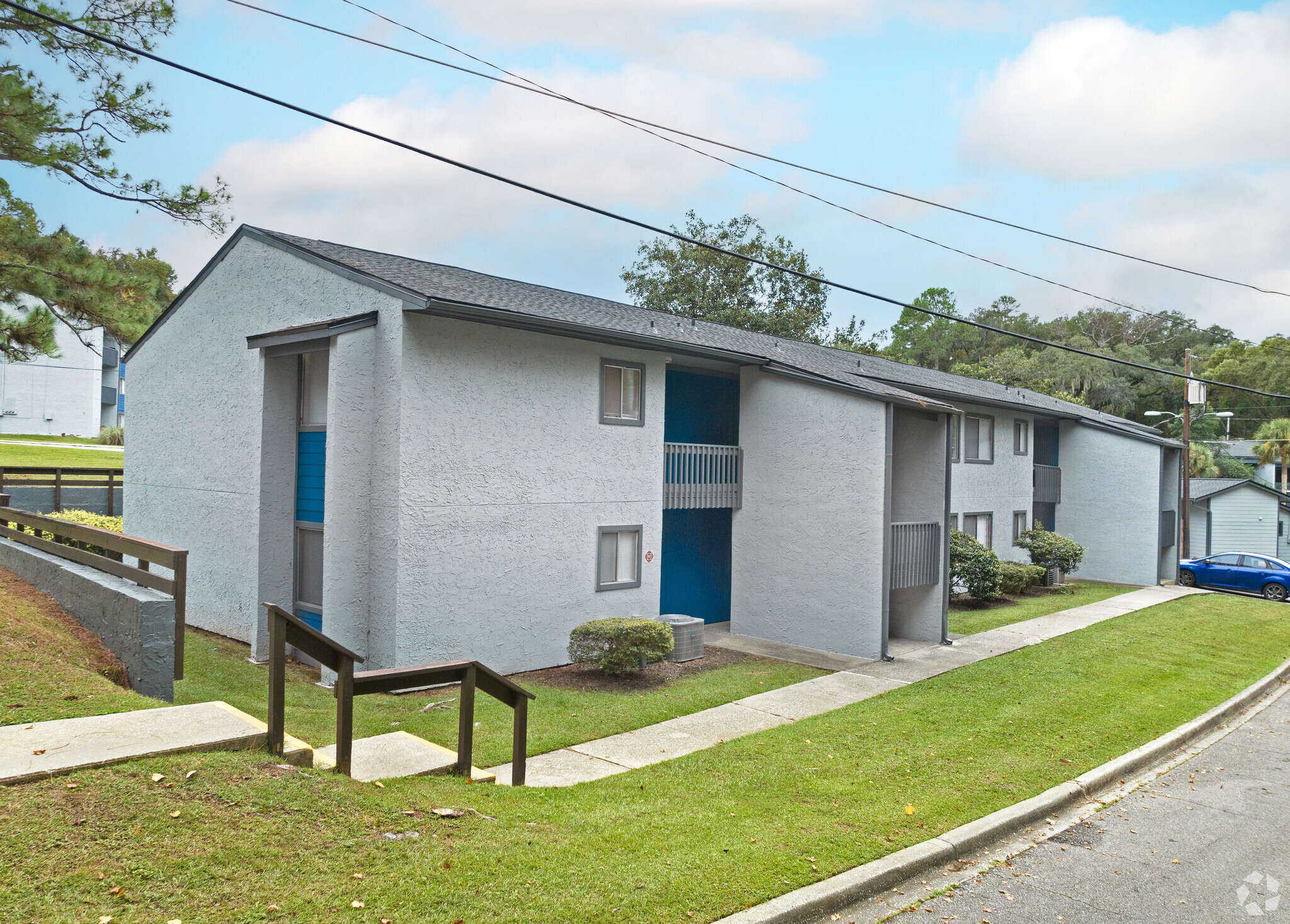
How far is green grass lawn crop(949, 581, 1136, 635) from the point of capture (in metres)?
17.8

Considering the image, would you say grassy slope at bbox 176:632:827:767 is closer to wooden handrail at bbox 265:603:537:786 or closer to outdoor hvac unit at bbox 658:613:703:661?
outdoor hvac unit at bbox 658:613:703:661

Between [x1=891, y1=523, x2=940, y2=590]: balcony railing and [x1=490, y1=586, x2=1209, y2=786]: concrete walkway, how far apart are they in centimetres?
126

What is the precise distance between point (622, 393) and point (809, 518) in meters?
4.11

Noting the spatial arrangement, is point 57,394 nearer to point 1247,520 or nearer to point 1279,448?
point 1247,520

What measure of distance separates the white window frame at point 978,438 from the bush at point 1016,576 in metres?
2.78

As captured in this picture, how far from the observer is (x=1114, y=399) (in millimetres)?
59719

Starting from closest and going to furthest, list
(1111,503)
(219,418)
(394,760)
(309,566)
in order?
(394,760) < (309,566) < (219,418) < (1111,503)

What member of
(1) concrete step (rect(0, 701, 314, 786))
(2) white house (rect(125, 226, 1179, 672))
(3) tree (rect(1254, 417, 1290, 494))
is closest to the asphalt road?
(1) concrete step (rect(0, 701, 314, 786))

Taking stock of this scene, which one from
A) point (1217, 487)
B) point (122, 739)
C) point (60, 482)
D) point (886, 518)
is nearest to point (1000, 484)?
point (886, 518)

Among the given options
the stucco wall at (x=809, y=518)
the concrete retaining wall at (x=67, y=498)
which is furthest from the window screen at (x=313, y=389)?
Result: the concrete retaining wall at (x=67, y=498)

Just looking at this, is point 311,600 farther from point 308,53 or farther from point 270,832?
point 270,832

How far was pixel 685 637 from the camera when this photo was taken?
44.7 ft

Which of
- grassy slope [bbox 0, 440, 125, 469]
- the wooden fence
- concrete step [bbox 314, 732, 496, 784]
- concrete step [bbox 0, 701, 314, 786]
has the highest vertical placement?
grassy slope [bbox 0, 440, 125, 469]

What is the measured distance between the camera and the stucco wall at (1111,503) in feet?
82.3
